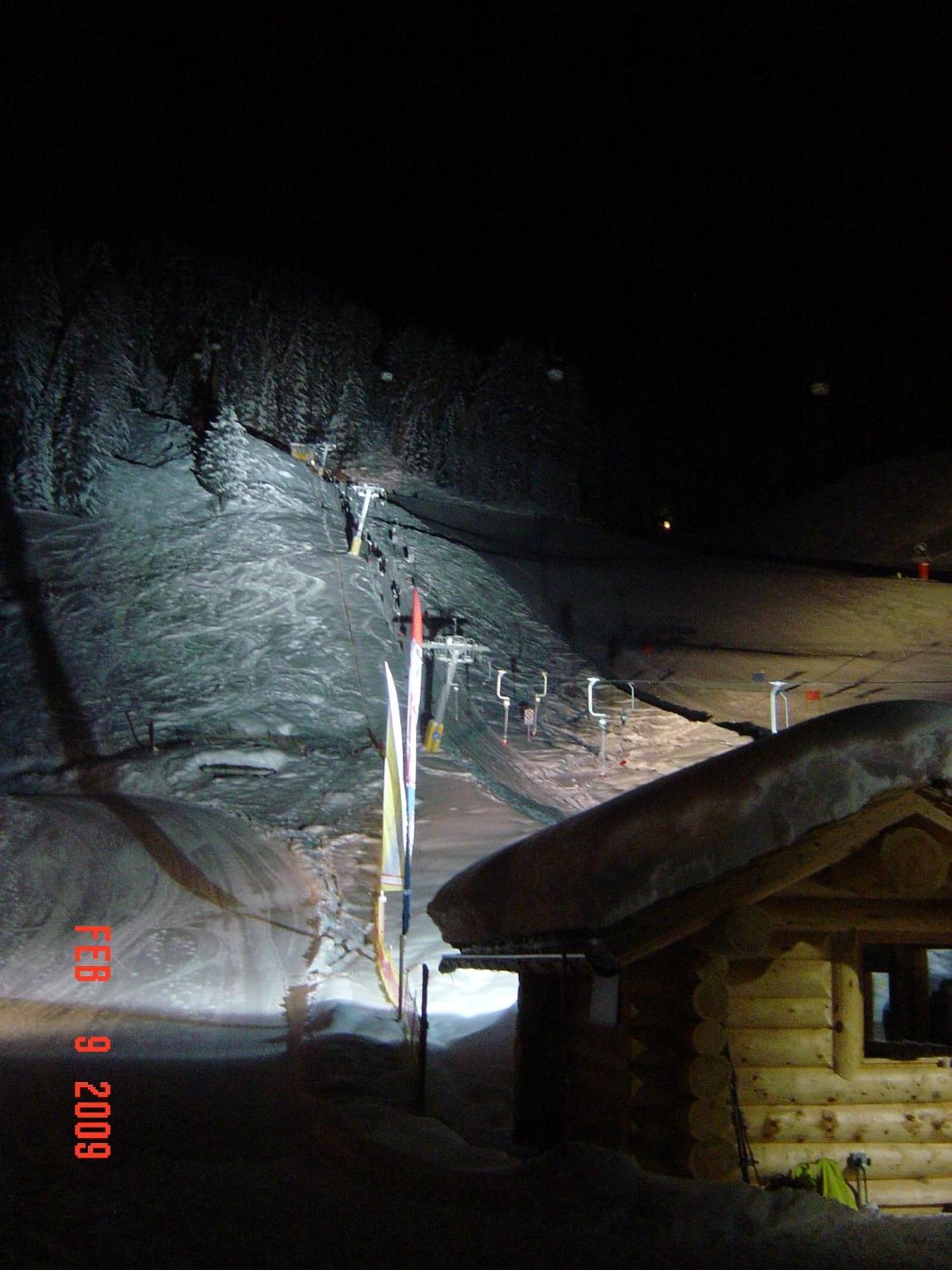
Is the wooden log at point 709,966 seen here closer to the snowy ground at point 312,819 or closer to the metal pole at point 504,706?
the snowy ground at point 312,819

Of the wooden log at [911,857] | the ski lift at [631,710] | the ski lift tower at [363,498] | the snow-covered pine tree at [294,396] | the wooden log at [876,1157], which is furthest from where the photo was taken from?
the snow-covered pine tree at [294,396]

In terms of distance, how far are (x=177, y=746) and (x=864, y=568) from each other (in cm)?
3023

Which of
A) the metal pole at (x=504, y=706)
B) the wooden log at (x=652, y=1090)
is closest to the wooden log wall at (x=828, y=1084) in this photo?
the wooden log at (x=652, y=1090)

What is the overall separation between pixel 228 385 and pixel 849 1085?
43.9 meters

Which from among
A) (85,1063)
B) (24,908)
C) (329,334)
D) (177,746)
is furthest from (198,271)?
(85,1063)

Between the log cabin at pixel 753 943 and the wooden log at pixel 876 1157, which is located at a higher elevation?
the log cabin at pixel 753 943

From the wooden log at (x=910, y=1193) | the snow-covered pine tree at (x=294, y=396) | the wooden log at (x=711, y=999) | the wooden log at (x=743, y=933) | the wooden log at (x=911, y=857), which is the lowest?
the wooden log at (x=910, y=1193)

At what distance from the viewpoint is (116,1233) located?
4.37 meters

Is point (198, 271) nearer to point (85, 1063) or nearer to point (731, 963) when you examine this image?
point (85, 1063)

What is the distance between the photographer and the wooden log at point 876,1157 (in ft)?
18.8

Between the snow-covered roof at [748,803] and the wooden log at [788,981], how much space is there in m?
1.34

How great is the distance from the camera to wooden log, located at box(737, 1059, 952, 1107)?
5.82 meters

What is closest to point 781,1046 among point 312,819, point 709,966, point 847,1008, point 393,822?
point 847,1008

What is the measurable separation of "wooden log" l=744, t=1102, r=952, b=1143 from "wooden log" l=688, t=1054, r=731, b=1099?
0.47 m
